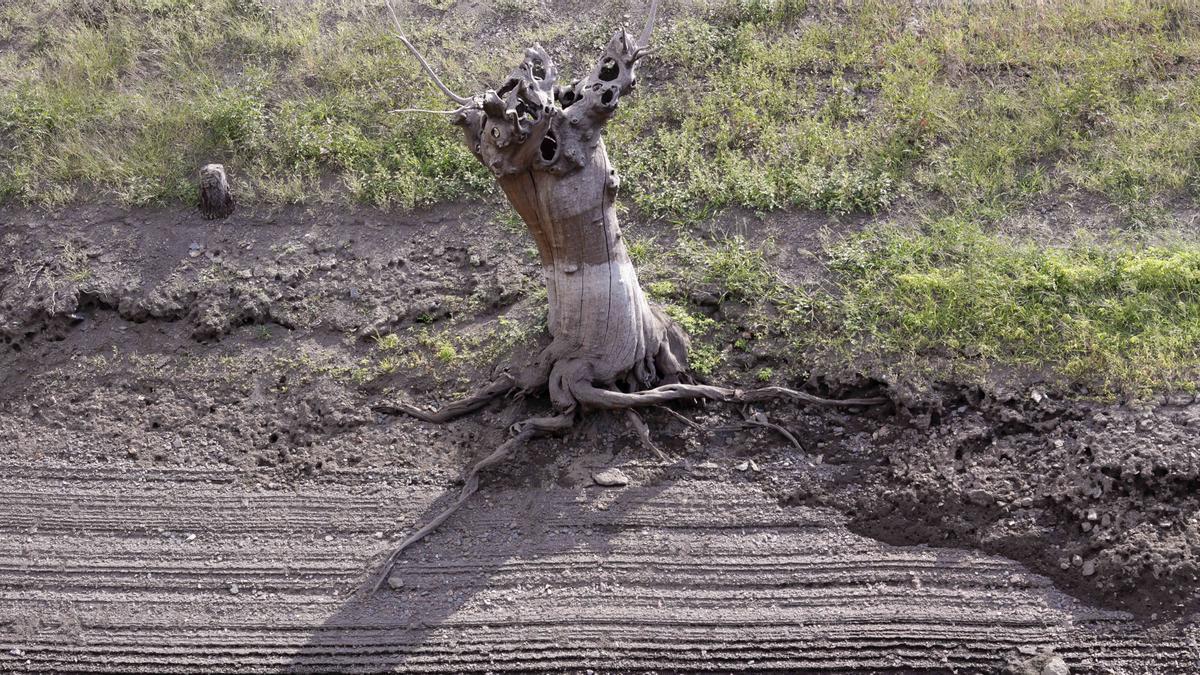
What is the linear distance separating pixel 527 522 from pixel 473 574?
37 centimetres

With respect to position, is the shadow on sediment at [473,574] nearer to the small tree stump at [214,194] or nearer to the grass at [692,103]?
the grass at [692,103]

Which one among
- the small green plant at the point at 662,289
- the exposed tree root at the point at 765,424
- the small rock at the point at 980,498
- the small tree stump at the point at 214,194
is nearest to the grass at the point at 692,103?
the small tree stump at the point at 214,194

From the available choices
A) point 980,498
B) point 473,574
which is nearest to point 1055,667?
point 980,498

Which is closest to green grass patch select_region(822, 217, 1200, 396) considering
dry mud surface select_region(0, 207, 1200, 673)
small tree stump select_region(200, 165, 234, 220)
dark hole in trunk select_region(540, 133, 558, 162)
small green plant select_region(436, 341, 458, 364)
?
dry mud surface select_region(0, 207, 1200, 673)

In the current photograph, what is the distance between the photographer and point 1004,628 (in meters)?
4.57

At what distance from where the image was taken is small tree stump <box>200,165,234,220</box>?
683 centimetres

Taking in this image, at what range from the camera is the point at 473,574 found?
16.2ft

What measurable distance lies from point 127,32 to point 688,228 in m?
4.80

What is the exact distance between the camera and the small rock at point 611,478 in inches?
209

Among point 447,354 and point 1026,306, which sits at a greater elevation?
point 447,354

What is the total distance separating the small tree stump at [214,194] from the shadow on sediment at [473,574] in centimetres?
271

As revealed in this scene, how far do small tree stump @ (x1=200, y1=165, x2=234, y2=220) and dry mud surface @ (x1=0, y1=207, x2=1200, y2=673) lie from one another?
0.74 metres

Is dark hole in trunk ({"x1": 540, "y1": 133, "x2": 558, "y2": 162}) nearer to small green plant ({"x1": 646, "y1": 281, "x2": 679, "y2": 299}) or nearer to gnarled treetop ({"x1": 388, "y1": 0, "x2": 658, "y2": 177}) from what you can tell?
gnarled treetop ({"x1": 388, "y1": 0, "x2": 658, "y2": 177})

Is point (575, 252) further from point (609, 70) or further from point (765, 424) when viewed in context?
point (765, 424)
